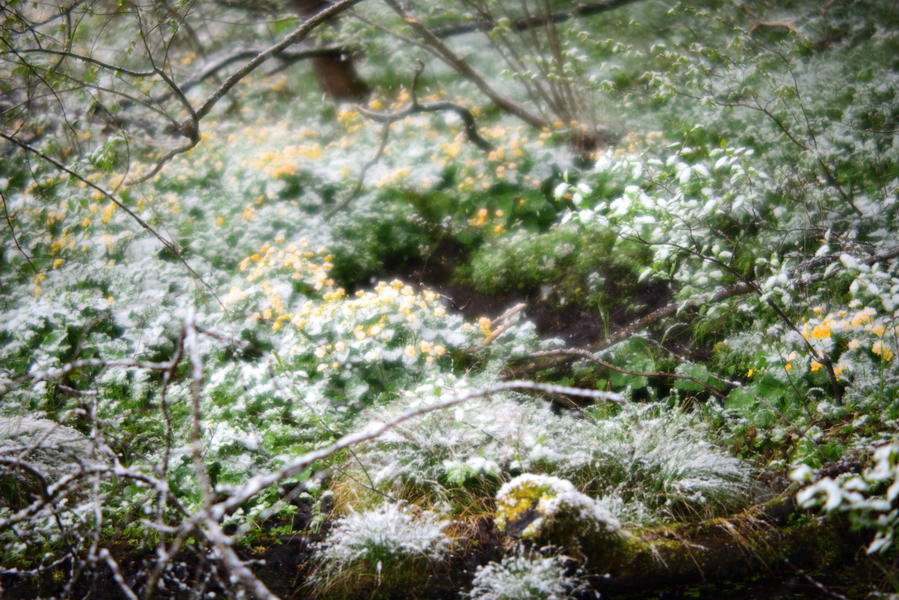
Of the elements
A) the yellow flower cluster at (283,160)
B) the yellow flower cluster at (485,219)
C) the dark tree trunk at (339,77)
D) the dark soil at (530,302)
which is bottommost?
the dark soil at (530,302)

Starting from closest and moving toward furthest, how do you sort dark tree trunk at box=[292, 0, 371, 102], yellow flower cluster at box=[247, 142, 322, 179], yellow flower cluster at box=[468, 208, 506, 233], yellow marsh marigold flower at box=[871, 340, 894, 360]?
1. yellow marsh marigold flower at box=[871, 340, 894, 360]
2. yellow flower cluster at box=[468, 208, 506, 233]
3. yellow flower cluster at box=[247, 142, 322, 179]
4. dark tree trunk at box=[292, 0, 371, 102]

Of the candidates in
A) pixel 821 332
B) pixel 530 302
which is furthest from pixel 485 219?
pixel 821 332

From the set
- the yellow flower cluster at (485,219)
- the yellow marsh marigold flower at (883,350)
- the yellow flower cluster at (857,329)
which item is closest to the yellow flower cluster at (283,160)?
the yellow flower cluster at (485,219)

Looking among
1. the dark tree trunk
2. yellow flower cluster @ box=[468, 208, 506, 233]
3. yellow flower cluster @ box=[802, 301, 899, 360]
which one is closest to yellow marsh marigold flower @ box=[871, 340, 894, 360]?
yellow flower cluster @ box=[802, 301, 899, 360]

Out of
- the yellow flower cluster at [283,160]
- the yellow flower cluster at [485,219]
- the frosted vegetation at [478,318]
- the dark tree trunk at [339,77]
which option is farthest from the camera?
the dark tree trunk at [339,77]

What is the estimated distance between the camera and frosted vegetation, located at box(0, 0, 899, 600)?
219 centimetres

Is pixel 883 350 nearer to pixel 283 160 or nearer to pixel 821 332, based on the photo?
pixel 821 332

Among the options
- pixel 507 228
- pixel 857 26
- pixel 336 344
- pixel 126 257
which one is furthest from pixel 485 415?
pixel 857 26

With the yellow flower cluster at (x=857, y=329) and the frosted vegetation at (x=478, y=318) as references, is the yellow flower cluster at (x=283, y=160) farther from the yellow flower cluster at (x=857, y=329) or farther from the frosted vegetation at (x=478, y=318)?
the yellow flower cluster at (x=857, y=329)

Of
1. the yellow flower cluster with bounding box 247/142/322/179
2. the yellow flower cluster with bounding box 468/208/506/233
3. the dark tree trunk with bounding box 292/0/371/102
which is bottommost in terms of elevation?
the yellow flower cluster with bounding box 468/208/506/233

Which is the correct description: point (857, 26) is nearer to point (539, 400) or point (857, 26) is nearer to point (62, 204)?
point (539, 400)

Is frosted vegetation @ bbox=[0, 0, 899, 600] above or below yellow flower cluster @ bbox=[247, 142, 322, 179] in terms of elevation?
below

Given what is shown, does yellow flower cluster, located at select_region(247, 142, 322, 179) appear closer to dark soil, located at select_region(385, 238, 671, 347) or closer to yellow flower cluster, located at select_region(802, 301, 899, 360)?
dark soil, located at select_region(385, 238, 671, 347)

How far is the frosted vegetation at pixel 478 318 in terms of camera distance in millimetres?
2191
